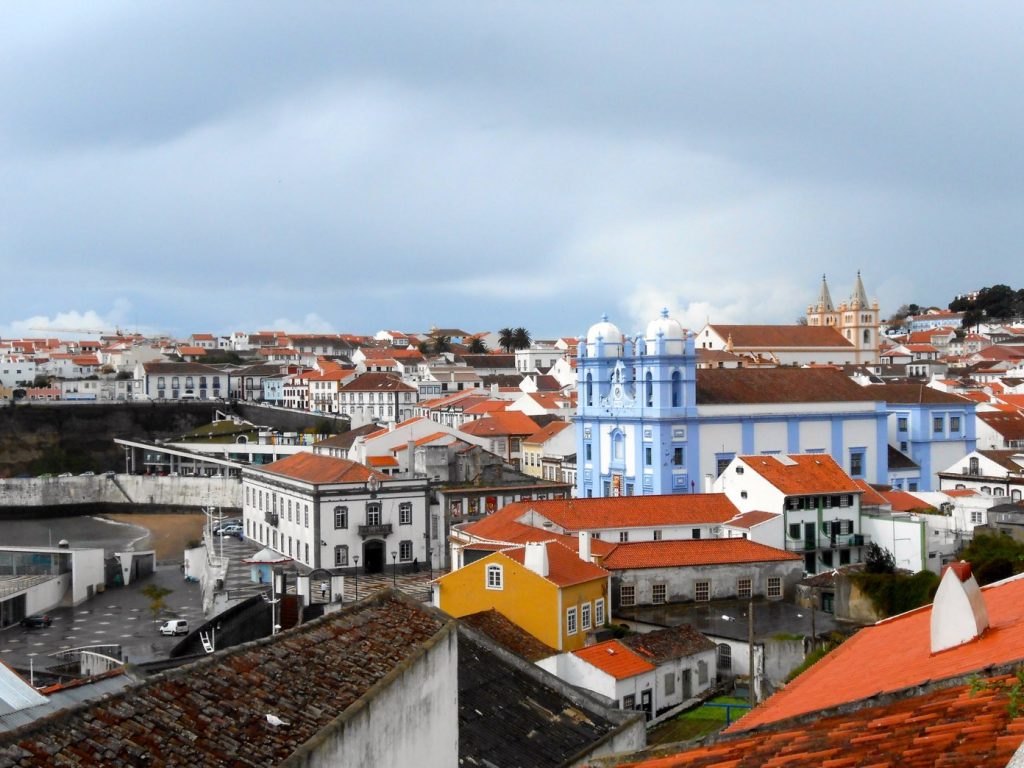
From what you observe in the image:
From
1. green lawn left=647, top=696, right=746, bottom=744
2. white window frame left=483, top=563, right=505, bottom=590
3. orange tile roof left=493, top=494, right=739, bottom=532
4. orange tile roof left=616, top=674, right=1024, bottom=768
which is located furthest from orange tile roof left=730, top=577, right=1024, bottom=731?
orange tile roof left=493, top=494, right=739, bottom=532

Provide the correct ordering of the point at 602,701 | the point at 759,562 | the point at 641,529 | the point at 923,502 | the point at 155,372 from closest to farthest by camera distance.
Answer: the point at 602,701, the point at 759,562, the point at 641,529, the point at 923,502, the point at 155,372

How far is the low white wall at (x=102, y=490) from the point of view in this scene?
3009 inches

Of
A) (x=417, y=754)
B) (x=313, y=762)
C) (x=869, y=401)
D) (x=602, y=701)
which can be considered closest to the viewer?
(x=313, y=762)

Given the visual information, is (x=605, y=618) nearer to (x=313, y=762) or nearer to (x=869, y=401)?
(x=313, y=762)

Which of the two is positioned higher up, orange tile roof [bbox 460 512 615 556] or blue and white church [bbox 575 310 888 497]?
blue and white church [bbox 575 310 888 497]

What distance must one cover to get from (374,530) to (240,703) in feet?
114

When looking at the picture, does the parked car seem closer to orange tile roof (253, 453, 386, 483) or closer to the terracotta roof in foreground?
orange tile roof (253, 453, 386, 483)

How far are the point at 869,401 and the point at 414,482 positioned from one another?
21.3m

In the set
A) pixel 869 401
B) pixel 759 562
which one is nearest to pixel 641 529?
pixel 759 562

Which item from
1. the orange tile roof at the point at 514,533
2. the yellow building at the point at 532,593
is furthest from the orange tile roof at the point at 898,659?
the orange tile roof at the point at 514,533

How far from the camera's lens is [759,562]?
30.8 metres

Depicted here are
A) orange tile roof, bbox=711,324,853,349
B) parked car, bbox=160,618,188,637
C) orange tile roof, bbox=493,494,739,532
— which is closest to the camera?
parked car, bbox=160,618,188,637

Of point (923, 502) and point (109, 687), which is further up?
point (109, 687)

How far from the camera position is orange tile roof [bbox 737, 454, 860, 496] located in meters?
34.9
